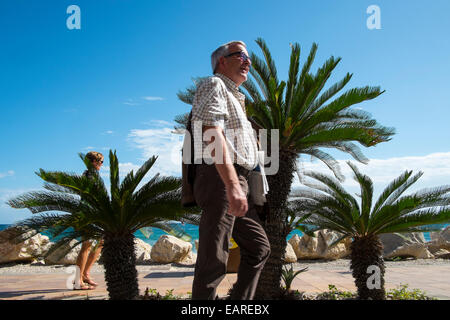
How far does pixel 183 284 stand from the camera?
7.60 m

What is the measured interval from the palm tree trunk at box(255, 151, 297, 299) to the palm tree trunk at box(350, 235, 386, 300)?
159cm

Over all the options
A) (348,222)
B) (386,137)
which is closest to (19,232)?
(348,222)

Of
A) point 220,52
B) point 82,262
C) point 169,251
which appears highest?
point 220,52

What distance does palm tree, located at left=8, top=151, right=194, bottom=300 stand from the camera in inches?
201

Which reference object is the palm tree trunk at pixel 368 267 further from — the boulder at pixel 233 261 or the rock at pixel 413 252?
the rock at pixel 413 252

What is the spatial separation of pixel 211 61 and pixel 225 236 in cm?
146

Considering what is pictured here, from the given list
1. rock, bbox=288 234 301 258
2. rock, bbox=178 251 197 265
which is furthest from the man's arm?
rock, bbox=288 234 301 258

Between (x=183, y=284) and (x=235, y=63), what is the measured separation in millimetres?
5966

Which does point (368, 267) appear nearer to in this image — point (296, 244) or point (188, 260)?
point (296, 244)

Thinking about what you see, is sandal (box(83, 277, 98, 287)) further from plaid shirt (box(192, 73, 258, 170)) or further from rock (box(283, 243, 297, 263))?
rock (box(283, 243, 297, 263))

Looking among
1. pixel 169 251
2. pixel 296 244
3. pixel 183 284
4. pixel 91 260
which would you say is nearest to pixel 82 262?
pixel 91 260

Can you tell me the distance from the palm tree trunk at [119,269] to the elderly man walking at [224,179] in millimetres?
3096

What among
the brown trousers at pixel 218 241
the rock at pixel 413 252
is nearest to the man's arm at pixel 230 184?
the brown trousers at pixel 218 241

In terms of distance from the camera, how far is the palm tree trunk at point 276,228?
17.8 ft
